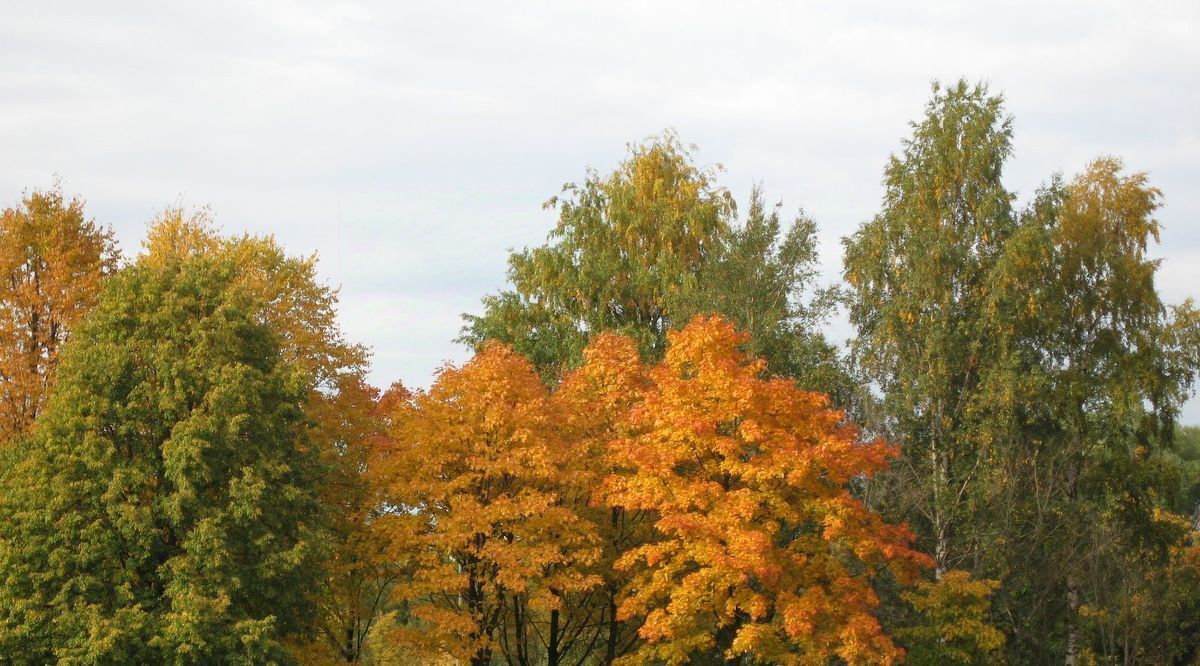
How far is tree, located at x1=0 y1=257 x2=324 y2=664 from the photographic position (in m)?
28.7

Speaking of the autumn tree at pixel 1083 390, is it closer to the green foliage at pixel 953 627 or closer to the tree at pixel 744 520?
the green foliage at pixel 953 627

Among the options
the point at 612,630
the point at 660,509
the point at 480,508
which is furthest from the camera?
the point at 612,630

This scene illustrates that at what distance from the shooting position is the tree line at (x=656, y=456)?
29953 mm

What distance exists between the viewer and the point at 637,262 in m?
51.9

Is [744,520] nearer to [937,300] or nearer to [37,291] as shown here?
[937,300]

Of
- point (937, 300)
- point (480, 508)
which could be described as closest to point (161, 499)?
point (480, 508)

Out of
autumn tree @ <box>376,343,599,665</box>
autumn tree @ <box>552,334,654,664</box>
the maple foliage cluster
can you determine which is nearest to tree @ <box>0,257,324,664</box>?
autumn tree @ <box>376,343,599,665</box>

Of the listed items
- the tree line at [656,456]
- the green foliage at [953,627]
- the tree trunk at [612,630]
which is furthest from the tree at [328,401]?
the green foliage at [953,627]

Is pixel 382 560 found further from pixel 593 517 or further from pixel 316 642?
pixel 593 517

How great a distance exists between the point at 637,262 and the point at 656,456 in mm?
20221

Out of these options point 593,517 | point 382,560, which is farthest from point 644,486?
point 382,560

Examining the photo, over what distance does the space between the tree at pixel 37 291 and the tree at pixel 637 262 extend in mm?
16668

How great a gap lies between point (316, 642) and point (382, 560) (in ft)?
8.52

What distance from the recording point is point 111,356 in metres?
30.6
